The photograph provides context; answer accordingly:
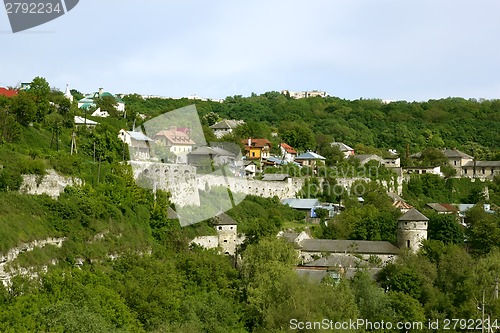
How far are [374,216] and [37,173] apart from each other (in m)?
22.4

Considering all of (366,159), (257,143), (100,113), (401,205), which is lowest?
(401,205)

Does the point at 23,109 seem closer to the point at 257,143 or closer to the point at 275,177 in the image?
the point at 275,177

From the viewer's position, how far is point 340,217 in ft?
152

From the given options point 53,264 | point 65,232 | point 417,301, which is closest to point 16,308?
point 53,264

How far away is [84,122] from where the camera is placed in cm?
4319

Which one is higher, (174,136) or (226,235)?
(174,136)

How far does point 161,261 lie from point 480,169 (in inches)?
1603

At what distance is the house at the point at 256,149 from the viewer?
191ft

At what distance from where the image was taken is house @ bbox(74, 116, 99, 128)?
43.0 metres

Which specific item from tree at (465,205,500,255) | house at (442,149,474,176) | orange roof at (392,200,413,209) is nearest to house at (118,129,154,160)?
orange roof at (392,200,413,209)

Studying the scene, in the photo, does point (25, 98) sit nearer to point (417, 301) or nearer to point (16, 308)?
point (16, 308)

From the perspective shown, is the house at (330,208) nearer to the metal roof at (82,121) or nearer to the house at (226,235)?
the house at (226,235)

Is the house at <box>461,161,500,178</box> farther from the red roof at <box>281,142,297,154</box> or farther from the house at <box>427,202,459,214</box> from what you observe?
the red roof at <box>281,142,297,154</box>

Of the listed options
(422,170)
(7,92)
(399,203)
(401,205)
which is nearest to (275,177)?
(399,203)
